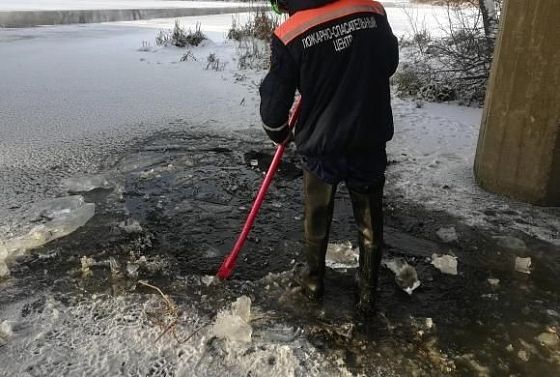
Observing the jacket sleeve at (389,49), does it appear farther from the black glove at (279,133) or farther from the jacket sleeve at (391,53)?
the black glove at (279,133)

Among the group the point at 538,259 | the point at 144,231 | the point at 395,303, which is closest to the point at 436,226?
the point at 538,259

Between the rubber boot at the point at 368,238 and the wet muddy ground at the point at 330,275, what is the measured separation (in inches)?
4.0

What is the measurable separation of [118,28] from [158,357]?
10520 mm

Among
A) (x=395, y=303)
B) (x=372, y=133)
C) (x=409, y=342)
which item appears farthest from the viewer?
(x=395, y=303)

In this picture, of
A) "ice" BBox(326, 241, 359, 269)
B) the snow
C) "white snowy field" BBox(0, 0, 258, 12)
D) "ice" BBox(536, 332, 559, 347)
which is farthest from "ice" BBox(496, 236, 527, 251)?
"white snowy field" BBox(0, 0, 258, 12)

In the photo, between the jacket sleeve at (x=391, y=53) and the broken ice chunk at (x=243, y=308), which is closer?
the jacket sleeve at (x=391, y=53)

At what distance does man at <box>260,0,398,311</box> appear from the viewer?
180cm

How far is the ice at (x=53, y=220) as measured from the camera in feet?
8.87

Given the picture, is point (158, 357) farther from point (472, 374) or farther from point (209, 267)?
point (472, 374)

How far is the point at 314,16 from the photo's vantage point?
178cm

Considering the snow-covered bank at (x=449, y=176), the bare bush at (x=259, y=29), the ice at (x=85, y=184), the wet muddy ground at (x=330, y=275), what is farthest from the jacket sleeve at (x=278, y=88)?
the bare bush at (x=259, y=29)

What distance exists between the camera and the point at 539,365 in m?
1.99

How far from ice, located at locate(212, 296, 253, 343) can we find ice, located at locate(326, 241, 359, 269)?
0.61 m

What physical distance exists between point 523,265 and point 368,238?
1.01m
